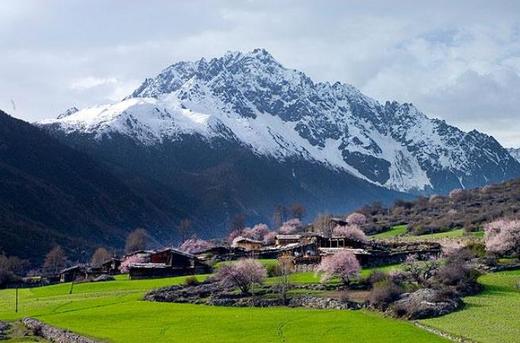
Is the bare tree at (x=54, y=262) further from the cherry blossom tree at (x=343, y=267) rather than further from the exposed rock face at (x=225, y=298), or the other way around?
the cherry blossom tree at (x=343, y=267)

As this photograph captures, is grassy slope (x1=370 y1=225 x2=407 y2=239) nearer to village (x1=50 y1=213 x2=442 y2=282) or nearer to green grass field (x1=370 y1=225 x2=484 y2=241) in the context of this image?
green grass field (x1=370 y1=225 x2=484 y2=241)

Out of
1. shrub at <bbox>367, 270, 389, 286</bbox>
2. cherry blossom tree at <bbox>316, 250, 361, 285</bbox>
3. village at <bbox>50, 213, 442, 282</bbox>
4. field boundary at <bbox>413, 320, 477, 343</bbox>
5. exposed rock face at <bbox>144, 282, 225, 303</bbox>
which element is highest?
village at <bbox>50, 213, 442, 282</bbox>

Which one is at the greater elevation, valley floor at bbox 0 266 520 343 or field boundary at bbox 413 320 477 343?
valley floor at bbox 0 266 520 343

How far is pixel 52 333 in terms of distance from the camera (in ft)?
231

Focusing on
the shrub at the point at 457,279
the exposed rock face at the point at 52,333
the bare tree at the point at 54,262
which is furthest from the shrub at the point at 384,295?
the bare tree at the point at 54,262

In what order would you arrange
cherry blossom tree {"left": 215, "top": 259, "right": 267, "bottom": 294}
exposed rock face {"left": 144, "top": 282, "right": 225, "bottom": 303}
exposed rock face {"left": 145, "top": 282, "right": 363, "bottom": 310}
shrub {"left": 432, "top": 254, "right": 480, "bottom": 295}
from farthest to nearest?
cherry blossom tree {"left": 215, "top": 259, "right": 267, "bottom": 294}
exposed rock face {"left": 144, "top": 282, "right": 225, "bottom": 303}
exposed rock face {"left": 145, "top": 282, "right": 363, "bottom": 310}
shrub {"left": 432, "top": 254, "right": 480, "bottom": 295}

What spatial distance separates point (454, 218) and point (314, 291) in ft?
289

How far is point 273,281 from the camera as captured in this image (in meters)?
99.6

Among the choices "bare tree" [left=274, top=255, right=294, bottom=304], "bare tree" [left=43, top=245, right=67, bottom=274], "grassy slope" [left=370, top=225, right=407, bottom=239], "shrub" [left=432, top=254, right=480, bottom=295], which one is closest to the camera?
"shrub" [left=432, top=254, right=480, bottom=295]

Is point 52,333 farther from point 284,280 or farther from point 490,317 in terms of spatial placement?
point 490,317

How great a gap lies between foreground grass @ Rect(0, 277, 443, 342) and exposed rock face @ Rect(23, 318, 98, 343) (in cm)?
146

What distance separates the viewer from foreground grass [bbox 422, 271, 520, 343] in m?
57.6

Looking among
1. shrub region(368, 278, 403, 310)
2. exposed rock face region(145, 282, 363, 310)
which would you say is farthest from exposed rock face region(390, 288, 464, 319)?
exposed rock face region(145, 282, 363, 310)

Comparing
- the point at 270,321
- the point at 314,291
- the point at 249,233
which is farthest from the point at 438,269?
the point at 249,233
